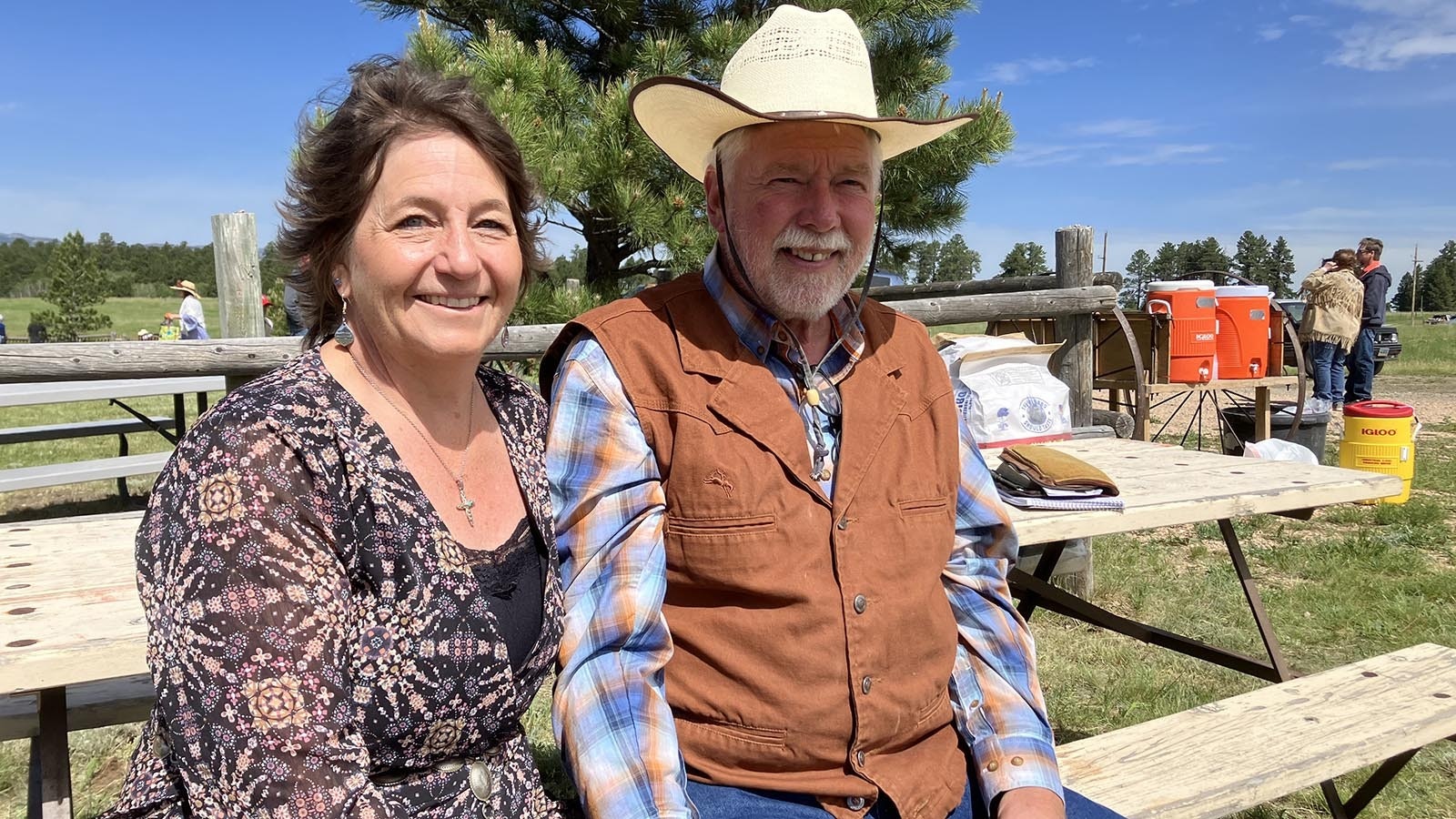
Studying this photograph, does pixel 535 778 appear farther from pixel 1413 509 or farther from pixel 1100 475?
pixel 1413 509

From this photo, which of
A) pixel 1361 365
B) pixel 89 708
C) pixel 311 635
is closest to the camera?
pixel 311 635

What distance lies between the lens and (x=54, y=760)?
1710 mm

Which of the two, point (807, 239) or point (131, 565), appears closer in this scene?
point (807, 239)

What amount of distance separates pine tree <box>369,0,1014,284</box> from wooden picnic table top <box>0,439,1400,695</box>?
8.46ft

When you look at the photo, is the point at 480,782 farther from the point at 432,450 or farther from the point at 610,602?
the point at 432,450

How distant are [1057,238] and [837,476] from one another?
3827 millimetres

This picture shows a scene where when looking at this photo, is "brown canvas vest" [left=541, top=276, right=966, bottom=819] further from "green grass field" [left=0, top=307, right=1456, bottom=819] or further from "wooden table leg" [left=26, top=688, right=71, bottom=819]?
"green grass field" [left=0, top=307, right=1456, bottom=819]

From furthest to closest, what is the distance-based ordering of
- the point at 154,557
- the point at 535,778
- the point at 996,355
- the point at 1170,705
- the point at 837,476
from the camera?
the point at 1170,705 → the point at 996,355 → the point at 837,476 → the point at 535,778 → the point at 154,557

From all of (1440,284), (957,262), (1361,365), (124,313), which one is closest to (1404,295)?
(1440,284)

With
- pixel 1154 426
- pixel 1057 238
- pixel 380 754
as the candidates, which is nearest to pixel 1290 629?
pixel 1057 238

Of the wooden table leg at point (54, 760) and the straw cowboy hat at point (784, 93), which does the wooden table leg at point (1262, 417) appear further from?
the wooden table leg at point (54, 760)

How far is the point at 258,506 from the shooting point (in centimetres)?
112

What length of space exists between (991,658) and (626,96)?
4.63 m

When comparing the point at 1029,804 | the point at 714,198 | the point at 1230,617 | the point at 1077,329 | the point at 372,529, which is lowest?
the point at 1230,617
